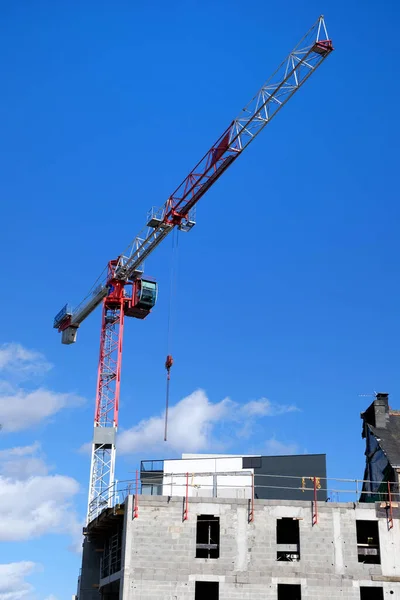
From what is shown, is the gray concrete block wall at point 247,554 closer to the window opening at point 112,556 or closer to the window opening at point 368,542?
the window opening at point 368,542

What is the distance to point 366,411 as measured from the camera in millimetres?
50031

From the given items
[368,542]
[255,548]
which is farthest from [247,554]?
[368,542]

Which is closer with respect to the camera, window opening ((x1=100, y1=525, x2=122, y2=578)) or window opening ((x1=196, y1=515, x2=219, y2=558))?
window opening ((x1=196, y1=515, x2=219, y2=558))

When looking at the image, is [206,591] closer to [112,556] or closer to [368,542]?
[112,556]

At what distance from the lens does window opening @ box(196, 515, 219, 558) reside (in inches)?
1391

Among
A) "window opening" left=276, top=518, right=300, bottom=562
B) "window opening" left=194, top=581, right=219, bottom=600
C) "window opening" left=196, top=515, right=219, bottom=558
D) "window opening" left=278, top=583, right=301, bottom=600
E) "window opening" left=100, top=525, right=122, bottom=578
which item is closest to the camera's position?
"window opening" left=278, top=583, right=301, bottom=600

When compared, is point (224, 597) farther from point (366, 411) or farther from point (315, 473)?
point (366, 411)

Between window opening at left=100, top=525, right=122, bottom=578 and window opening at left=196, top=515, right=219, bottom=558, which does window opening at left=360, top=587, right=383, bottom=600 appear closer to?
window opening at left=196, top=515, right=219, bottom=558

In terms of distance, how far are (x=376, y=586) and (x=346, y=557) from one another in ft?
5.81

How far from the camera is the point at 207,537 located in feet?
120

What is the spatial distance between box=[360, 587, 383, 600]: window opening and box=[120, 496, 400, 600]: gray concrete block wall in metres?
0.68

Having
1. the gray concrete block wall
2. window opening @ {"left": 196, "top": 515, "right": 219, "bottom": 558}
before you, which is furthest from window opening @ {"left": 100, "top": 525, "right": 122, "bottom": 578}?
window opening @ {"left": 196, "top": 515, "right": 219, "bottom": 558}

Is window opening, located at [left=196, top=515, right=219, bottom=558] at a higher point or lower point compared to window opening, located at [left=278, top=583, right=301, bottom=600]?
higher

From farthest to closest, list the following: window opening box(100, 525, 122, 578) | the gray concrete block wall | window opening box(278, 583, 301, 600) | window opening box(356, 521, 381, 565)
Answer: window opening box(100, 525, 122, 578) < window opening box(356, 521, 381, 565) < window opening box(278, 583, 301, 600) < the gray concrete block wall
